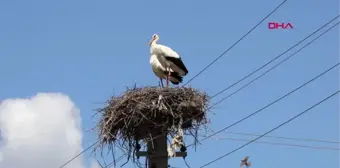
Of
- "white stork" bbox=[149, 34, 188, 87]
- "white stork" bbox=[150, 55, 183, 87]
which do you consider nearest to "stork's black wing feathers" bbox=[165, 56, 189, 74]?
"white stork" bbox=[149, 34, 188, 87]

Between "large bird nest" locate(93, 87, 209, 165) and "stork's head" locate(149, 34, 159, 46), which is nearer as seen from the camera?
"large bird nest" locate(93, 87, 209, 165)

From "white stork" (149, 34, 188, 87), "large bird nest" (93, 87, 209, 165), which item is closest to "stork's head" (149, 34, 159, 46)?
"white stork" (149, 34, 188, 87)

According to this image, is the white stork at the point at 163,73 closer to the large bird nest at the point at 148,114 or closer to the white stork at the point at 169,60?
the white stork at the point at 169,60

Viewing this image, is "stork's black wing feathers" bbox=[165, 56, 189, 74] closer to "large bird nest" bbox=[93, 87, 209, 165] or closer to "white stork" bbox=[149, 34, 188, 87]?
Result: "white stork" bbox=[149, 34, 188, 87]

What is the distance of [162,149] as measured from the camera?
14.5 m

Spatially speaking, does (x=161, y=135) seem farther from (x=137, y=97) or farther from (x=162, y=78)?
(x=162, y=78)

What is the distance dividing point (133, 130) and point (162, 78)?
8.00 ft

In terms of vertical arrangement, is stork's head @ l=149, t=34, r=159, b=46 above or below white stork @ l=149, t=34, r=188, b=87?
above

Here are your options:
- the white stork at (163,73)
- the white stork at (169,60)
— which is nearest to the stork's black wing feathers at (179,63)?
the white stork at (169,60)

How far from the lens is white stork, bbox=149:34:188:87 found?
1719 centimetres

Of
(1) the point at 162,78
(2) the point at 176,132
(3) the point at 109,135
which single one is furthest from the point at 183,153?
(1) the point at 162,78

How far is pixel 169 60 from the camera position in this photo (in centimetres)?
1730

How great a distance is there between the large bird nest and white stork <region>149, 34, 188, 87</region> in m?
1.98

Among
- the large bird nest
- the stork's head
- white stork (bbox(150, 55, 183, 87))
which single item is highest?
the stork's head
